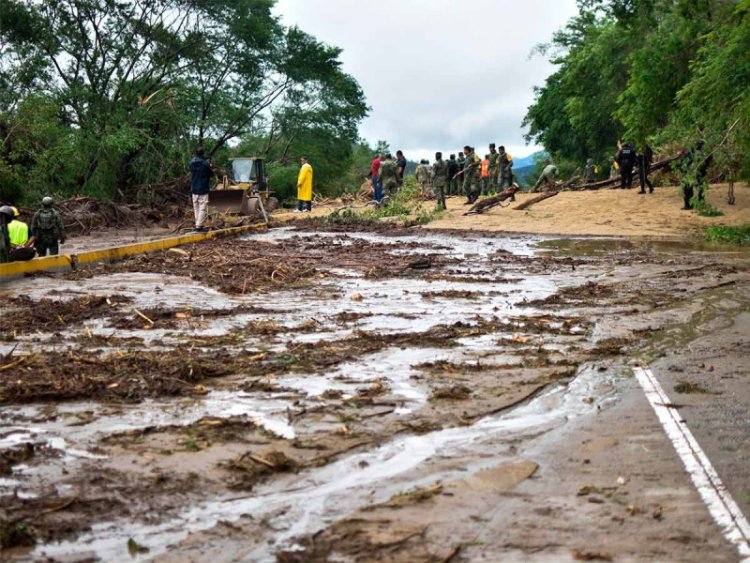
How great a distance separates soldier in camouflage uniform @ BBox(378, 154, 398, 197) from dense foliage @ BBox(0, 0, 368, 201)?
320 inches

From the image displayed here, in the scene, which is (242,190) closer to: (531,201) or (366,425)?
(531,201)

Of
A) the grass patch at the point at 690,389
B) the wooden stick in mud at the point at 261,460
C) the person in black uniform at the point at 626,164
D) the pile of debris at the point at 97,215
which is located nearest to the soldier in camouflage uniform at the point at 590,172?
the person in black uniform at the point at 626,164

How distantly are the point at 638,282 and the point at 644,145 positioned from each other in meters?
16.3

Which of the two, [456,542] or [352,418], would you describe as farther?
[352,418]

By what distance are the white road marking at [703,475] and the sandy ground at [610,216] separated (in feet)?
61.3

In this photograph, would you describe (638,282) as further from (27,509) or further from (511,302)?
(27,509)

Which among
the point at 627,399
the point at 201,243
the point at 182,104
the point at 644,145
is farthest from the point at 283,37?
the point at 627,399

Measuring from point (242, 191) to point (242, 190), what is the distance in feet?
0.10

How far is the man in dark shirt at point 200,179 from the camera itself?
23094 mm

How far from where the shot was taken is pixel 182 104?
4016cm

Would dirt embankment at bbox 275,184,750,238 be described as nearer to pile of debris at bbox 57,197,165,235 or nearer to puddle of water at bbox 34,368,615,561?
pile of debris at bbox 57,197,165,235

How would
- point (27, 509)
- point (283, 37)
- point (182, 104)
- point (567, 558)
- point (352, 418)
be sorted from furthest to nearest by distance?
point (283, 37)
point (182, 104)
point (352, 418)
point (27, 509)
point (567, 558)

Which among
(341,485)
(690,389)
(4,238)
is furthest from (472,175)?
(341,485)

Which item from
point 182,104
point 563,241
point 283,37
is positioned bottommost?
point 563,241
